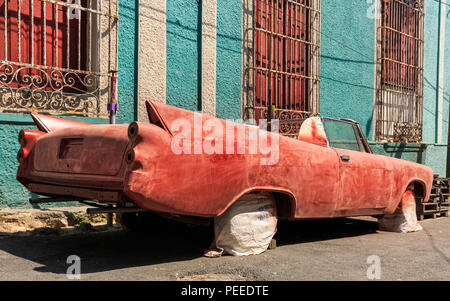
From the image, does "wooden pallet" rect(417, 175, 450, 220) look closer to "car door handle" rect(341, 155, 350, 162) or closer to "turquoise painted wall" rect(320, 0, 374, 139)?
"car door handle" rect(341, 155, 350, 162)

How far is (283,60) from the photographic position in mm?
9906

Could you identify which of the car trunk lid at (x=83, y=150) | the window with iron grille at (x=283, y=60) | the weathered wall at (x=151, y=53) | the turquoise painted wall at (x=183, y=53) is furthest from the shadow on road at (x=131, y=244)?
the window with iron grille at (x=283, y=60)

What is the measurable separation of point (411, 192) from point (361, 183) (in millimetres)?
1328

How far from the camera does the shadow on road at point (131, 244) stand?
12.2 feet

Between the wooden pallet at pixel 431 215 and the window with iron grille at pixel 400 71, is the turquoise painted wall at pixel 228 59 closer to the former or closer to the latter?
the wooden pallet at pixel 431 215

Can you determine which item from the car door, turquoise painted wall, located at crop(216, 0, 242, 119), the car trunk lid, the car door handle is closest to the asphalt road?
the car door

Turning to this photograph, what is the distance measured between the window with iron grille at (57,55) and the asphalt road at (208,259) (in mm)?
2173

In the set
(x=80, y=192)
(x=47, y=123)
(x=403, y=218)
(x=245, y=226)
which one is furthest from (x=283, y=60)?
(x=80, y=192)

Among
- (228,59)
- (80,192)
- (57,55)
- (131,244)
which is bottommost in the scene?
(131,244)

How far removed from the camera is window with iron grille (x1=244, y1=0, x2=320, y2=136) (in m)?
9.14

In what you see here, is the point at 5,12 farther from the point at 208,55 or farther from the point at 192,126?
the point at 192,126

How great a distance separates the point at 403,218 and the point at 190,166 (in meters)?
3.41

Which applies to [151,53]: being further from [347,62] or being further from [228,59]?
[347,62]
